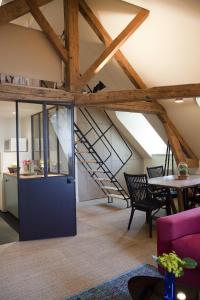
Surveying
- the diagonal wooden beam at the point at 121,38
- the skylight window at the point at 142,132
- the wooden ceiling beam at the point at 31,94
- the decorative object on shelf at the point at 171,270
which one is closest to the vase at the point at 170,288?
the decorative object on shelf at the point at 171,270

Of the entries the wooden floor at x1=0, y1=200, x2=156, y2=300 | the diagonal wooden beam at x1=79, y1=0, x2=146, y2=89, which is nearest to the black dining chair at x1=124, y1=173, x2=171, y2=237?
the wooden floor at x1=0, y1=200, x2=156, y2=300

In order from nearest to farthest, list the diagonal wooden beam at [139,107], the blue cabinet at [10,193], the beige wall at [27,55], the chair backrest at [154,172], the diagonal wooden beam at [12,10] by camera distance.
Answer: the diagonal wooden beam at [12,10]
the beige wall at [27,55]
the blue cabinet at [10,193]
the diagonal wooden beam at [139,107]
the chair backrest at [154,172]

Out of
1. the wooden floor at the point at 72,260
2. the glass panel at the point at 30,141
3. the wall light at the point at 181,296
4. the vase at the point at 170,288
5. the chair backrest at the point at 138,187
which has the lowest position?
the wooden floor at the point at 72,260

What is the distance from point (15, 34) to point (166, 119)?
351 centimetres

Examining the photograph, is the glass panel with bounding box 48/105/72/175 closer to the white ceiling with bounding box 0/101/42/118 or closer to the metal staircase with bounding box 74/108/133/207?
the white ceiling with bounding box 0/101/42/118

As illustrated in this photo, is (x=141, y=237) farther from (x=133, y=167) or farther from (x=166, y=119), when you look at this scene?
(x=133, y=167)

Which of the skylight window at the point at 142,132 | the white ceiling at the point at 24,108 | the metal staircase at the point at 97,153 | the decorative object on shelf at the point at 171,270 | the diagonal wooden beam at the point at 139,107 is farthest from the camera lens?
the skylight window at the point at 142,132

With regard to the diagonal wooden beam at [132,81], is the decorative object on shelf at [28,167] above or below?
below

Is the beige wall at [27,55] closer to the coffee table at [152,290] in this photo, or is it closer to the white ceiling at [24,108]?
the white ceiling at [24,108]

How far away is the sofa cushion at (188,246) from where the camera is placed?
8.19 ft

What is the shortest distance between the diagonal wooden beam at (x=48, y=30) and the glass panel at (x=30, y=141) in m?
1.02

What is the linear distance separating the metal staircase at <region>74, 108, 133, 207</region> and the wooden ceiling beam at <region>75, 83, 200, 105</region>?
80.9 inches

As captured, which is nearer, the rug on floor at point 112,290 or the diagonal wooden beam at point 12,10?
the rug on floor at point 112,290

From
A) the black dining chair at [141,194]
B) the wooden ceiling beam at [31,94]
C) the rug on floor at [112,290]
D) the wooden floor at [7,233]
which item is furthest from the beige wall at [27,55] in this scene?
the rug on floor at [112,290]
